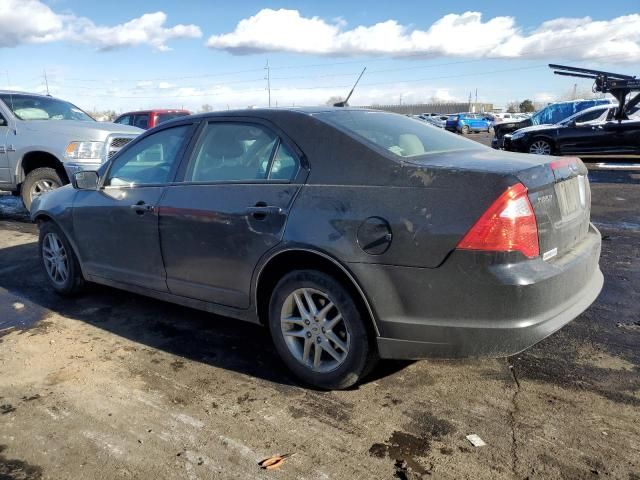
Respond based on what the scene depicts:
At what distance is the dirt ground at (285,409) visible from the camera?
2.53 m

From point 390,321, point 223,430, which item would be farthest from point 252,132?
point 223,430

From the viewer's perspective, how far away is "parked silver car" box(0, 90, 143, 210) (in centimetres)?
835

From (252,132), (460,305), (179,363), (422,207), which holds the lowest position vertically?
(179,363)

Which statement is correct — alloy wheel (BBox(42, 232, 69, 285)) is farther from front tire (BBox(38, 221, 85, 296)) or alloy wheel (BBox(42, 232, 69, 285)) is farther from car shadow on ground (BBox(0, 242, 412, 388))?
car shadow on ground (BBox(0, 242, 412, 388))

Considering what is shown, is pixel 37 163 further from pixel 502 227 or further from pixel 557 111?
pixel 557 111

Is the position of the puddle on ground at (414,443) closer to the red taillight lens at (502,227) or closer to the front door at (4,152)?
the red taillight lens at (502,227)

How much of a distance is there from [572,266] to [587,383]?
2.60 ft

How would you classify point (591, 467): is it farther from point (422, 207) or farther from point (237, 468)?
point (237, 468)

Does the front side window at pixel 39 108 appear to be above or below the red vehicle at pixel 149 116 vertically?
above

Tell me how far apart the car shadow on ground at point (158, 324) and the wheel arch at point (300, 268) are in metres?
0.39

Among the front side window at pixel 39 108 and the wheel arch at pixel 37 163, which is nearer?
the wheel arch at pixel 37 163

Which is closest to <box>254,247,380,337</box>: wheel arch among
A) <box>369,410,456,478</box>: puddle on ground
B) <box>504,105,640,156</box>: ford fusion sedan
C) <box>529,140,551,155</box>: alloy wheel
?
<box>369,410,456,478</box>: puddle on ground

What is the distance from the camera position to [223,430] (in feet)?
9.32

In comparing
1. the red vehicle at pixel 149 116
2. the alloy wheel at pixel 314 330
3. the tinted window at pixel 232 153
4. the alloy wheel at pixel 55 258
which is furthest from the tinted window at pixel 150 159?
the red vehicle at pixel 149 116
